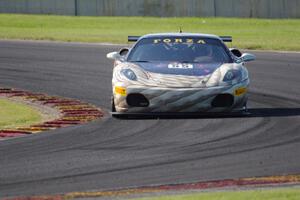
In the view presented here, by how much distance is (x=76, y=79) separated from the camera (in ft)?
67.2

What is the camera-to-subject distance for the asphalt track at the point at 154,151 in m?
9.61

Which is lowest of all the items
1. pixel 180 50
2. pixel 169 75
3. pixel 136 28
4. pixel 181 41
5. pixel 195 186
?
pixel 136 28

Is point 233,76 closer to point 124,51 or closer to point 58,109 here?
point 124,51

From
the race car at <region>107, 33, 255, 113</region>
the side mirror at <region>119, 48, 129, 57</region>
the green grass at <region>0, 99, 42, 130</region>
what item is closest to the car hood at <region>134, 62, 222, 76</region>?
the race car at <region>107, 33, 255, 113</region>

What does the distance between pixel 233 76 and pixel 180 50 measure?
4.30 ft

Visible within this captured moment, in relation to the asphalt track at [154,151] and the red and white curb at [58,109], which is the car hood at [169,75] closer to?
the asphalt track at [154,151]

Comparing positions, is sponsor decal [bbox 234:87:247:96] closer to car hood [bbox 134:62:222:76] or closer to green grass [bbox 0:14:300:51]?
car hood [bbox 134:62:222:76]

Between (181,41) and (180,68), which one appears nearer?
(180,68)

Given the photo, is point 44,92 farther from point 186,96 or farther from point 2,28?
point 2,28

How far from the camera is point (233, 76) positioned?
14297mm

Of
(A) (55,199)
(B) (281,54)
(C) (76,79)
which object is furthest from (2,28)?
(A) (55,199)

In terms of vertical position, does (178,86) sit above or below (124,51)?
below

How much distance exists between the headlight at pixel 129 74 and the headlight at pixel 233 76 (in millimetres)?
1259

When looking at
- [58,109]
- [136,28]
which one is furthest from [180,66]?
[136,28]
